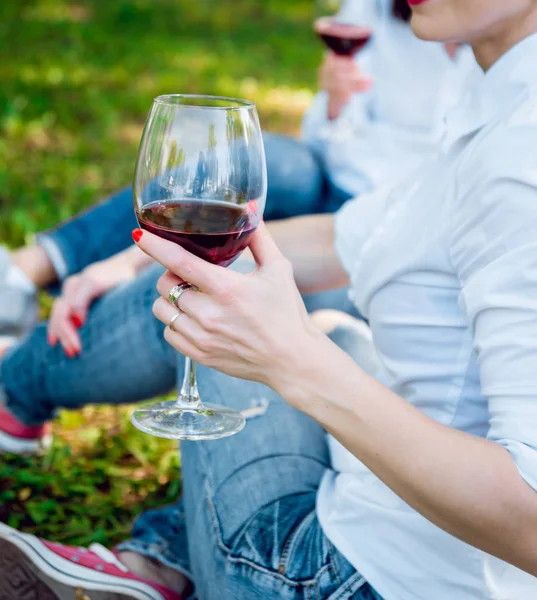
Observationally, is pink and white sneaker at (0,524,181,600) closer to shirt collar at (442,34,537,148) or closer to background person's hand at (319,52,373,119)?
shirt collar at (442,34,537,148)

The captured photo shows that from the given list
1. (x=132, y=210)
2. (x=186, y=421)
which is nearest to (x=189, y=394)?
(x=186, y=421)

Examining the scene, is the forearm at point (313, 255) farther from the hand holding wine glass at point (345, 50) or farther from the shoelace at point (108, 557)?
the hand holding wine glass at point (345, 50)

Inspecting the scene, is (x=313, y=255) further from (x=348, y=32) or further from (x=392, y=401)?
(x=348, y=32)

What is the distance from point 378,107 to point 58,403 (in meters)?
1.65

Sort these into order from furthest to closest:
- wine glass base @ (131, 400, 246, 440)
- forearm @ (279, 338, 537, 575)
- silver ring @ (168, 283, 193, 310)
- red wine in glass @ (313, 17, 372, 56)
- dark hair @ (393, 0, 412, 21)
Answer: dark hair @ (393, 0, 412, 21) → red wine in glass @ (313, 17, 372, 56) → wine glass base @ (131, 400, 246, 440) → silver ring @ (168, 283, 193, 310) → forearm @ (279, 338, 537, 575)

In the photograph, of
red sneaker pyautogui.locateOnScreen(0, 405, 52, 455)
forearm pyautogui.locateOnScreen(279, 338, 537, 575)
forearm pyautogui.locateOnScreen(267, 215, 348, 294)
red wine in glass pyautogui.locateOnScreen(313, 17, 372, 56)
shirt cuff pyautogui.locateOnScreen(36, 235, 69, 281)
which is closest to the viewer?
forearm pyautogui.locateOnScreen(279, 338, 537, 575)

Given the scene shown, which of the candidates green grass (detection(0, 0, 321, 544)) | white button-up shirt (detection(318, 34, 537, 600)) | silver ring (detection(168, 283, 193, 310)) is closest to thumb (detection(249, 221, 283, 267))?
silver ring (detection(168, 283, 193, 310))

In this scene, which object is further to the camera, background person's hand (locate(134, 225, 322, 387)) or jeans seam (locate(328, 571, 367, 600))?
jeans seam (locate(328, 571, 367, 600))

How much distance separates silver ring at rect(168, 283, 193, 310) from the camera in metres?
1.26

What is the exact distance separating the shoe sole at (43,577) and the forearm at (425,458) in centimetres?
67

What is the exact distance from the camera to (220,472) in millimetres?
1621

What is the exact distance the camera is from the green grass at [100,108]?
7.90 feet

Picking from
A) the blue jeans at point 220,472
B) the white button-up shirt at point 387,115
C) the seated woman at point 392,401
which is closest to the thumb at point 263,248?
the seated woman at point 392,401

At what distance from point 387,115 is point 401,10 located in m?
0.36
